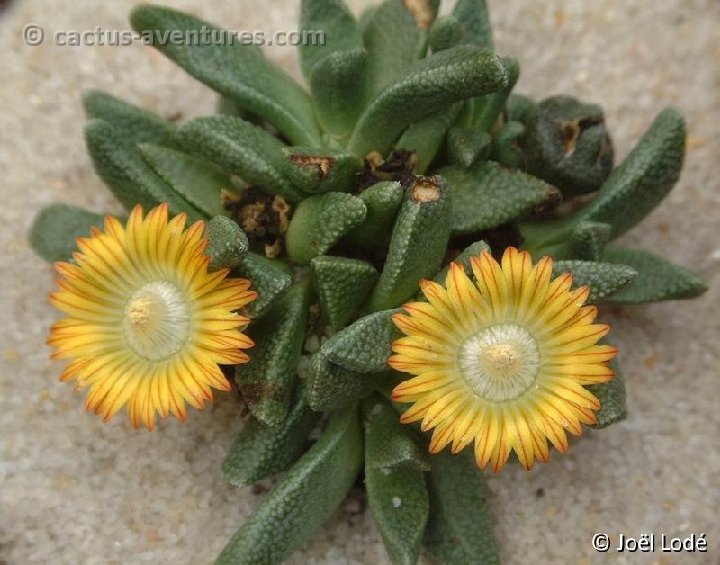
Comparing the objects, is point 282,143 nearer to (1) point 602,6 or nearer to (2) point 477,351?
(2) point 477,351

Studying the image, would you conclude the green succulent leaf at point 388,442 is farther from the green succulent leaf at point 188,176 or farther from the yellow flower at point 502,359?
the green succulent leaf at point 188,176

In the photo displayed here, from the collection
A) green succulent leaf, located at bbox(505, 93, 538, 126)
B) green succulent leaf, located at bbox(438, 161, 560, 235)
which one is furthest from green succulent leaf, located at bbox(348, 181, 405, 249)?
green succulent leaf, located at bbox(505, 93, 538, 126)

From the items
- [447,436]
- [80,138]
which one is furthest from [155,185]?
[447,436]

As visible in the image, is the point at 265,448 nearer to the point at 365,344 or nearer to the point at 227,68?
the point at 365,344

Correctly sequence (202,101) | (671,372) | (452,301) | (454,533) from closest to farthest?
1. (452,301)
2. (454,533)
3. (671,372)
4. (202,101)

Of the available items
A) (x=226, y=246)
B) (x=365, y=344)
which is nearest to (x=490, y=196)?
(x=365, y=344)
